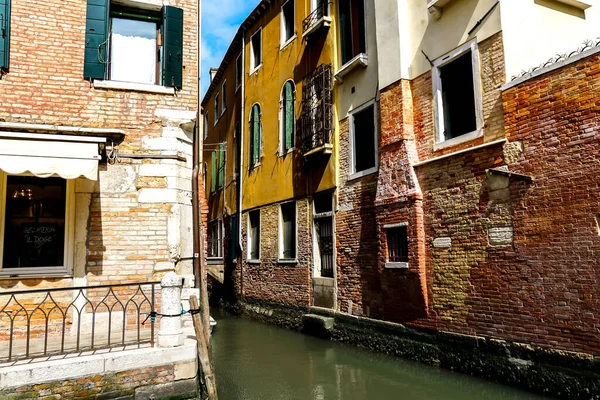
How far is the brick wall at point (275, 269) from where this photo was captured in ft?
38.2

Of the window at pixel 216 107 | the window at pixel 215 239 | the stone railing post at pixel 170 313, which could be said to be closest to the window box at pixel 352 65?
the stone railing post at pixel 170 313

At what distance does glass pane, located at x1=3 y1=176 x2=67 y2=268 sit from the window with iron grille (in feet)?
17.9

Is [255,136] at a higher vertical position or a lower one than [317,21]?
lower

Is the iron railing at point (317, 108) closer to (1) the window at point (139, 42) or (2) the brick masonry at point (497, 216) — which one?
(2) the brick masonry at point (497, 216)

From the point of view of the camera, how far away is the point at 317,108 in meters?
11.3

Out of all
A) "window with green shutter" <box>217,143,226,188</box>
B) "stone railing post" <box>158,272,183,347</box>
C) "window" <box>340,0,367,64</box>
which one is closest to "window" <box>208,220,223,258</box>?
"window with green shutter" <box>217,143,226,188</box>

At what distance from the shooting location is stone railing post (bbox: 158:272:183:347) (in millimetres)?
4977

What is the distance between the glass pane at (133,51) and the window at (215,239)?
37.8ft

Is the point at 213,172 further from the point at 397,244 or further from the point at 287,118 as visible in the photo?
the point at 397,244

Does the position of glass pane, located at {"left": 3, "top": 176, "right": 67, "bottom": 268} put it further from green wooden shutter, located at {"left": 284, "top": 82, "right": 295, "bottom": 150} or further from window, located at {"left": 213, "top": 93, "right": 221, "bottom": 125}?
window, located at {"left": 213, "top": 93, "right": 221, "bottom": 125}

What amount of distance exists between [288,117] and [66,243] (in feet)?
25.0

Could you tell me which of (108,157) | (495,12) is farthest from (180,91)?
(495,12)

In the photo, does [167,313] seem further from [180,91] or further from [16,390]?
[180,91]

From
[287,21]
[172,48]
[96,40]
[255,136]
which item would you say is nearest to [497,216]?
[172,48]
